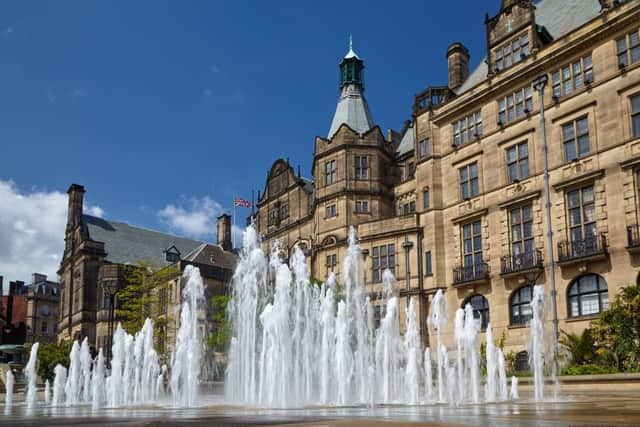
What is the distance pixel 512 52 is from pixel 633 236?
13943 mm

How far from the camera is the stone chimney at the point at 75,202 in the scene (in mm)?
81312

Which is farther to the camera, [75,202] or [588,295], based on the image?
[75,202]

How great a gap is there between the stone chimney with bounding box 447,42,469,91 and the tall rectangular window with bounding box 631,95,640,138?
1640cm

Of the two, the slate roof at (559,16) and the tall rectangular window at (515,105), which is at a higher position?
the slate roof at (559,16)

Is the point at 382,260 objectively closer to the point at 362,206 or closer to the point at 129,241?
the point at 362,206

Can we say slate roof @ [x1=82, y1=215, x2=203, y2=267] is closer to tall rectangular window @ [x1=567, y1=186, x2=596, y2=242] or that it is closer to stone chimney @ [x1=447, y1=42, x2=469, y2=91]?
stone chimney @ [x1=447, y1=42, x2=469, y2=91]

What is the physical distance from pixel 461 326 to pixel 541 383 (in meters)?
12.0

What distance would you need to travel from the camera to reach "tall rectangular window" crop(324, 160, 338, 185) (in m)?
50.6

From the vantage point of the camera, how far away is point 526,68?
37.2m

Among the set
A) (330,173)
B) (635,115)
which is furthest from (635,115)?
(330,173)

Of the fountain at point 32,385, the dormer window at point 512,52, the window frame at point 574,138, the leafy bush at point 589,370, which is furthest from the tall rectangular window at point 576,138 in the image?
the fountain at point 32,385

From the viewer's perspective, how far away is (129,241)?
268ft

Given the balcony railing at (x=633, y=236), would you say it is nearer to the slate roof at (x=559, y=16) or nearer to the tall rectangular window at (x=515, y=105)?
the tall rectangular window at (x=515, y=105)

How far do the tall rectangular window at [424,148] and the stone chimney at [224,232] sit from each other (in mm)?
42802
